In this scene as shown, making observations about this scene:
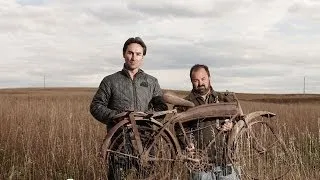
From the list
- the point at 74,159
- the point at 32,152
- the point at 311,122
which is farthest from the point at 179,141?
the point at 311,122

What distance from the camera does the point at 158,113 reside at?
498 centimetres

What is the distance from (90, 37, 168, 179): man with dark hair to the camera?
194 inches

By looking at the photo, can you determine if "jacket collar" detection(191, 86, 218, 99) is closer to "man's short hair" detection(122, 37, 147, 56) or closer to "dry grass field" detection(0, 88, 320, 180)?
"man's short hair" detection(122, 37, 147, 56)

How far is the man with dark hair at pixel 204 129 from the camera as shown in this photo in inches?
197

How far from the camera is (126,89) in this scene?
4961mm

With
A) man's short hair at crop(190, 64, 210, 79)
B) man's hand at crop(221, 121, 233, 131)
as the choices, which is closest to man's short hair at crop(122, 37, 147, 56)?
man's short hair at crop(190, 64, 210, 79)

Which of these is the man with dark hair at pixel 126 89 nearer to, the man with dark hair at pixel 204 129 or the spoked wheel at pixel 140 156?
the spoked wheel at pixel 140 156

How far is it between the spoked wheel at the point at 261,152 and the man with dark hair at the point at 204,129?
0.39 metres

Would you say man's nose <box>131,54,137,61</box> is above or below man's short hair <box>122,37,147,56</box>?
below

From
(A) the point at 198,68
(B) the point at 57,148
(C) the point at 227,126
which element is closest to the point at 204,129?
(C) the point at 227,126

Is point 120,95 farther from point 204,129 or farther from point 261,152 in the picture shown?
point 261,152

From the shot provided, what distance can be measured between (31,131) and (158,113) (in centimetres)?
631

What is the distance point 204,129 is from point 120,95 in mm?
941

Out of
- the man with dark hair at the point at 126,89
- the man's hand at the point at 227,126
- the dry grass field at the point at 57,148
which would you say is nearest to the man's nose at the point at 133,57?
the man with dark hair at the point at 126,89
